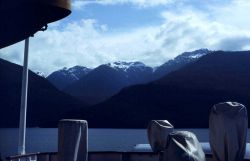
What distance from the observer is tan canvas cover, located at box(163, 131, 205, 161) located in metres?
11.3

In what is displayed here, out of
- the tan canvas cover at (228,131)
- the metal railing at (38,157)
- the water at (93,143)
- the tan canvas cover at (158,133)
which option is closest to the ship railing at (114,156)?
the metal railing at (38,157)

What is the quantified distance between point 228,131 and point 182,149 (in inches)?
133

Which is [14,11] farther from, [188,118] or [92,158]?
[188,118]

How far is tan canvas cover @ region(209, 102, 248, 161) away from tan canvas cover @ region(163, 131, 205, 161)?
2792 mm

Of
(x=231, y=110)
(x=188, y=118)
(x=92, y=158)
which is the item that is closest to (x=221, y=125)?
(x=231, y=110)

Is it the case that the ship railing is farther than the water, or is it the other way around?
the water

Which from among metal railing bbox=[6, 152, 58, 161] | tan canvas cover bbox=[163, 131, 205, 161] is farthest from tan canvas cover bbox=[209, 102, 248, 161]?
metal railing bbox=[6, 152, 58, 161]

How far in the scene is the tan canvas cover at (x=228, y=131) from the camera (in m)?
14.4

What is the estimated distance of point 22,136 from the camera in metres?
17.7

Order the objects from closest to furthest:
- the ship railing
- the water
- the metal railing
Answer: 1. the metal railing
2. the ship railing
3. the water

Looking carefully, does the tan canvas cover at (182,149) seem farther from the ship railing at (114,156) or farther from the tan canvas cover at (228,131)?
the ship railing at (114,156)

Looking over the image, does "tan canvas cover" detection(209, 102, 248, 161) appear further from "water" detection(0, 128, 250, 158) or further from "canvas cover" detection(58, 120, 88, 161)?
"water" detection(0, 128, 250, 158)

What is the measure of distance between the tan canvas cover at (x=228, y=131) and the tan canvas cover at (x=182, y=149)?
279cm

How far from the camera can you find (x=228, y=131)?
14398 mm
